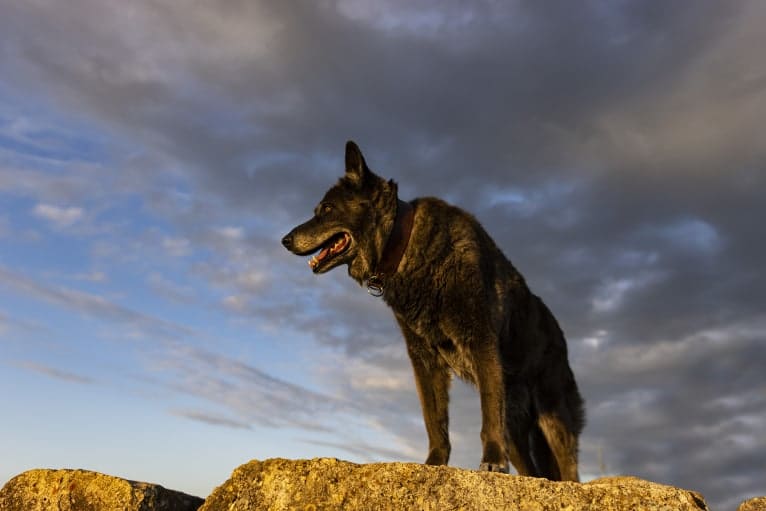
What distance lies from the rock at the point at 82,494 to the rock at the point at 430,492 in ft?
5.21

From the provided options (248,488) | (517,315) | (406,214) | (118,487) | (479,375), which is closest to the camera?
Result: (248,488)

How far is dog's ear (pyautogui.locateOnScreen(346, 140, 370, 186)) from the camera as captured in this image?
7.66 metres

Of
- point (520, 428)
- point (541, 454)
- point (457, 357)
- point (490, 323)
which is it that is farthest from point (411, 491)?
point (541, 454)

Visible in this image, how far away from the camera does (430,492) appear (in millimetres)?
5043

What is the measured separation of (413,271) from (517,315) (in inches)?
65.2

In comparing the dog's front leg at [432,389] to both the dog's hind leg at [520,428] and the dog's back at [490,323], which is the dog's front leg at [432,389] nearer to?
the dog's back at [490,323]

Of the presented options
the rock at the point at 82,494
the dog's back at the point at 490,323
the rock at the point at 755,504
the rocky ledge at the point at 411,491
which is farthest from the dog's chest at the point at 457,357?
the rock at the point at 82,494

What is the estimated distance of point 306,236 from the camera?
7941 mm

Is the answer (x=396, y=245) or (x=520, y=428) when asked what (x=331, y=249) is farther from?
(x=520, y=428)

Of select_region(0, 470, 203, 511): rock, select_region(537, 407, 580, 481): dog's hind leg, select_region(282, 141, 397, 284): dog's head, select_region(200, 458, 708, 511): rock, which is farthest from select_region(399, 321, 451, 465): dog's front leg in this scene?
select_region(0, 470, 203, 511): rock

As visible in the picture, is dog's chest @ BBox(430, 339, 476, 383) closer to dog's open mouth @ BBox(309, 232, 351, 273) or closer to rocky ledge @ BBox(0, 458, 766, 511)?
dog's open mouth @ BBox(309, 232, 351, 273)

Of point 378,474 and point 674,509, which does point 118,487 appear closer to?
point 378,474

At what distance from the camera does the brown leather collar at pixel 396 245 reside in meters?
7.67

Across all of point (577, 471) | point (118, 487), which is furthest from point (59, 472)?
point (577, 471)
